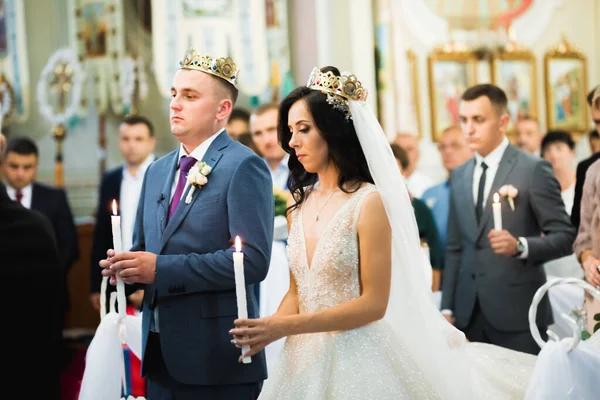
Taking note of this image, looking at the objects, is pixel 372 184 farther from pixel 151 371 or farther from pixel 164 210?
pixel 151 371

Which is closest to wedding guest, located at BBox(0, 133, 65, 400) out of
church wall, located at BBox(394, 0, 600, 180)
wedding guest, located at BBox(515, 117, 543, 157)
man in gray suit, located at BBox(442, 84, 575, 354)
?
man in gray suit, located at BBox(442, 84, 575, 354)

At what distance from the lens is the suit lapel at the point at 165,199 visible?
11.7ft

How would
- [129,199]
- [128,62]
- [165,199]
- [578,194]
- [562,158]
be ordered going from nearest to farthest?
[165,199]
[578,194]
[129,199]
[562,158]
[128,62]

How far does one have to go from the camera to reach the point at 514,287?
5191 mm

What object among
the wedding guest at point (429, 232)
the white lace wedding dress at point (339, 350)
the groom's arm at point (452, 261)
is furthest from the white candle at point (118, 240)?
the wedding guest at point (429, 232)

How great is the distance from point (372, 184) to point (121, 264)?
3.21 feet

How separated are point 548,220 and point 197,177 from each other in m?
2.36

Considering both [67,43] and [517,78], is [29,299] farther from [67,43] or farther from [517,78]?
[517,78]

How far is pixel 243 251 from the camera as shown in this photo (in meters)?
3.38

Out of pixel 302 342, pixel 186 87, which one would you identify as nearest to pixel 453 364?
pixel 302 342

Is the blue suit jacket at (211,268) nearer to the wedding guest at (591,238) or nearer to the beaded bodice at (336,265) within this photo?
the beaded bodice at (336,265)

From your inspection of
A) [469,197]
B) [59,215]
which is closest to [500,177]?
[469,197]

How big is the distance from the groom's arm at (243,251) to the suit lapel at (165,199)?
0.24m

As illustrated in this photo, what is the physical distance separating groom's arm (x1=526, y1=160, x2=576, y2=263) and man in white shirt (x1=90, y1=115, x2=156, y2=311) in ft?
9.84
